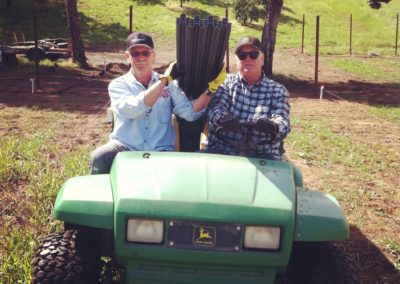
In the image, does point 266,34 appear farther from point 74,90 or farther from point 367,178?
point 367,178

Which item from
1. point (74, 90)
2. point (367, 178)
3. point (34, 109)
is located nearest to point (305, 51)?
point (74, 90)

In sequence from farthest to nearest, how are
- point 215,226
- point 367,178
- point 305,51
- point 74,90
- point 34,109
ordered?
point 305,51 → point 74,90 → point 34,109 → point 367,178 → point 215,226

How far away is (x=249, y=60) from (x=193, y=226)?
Result: 67.1 inches

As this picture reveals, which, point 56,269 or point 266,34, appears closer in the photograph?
point 56,269

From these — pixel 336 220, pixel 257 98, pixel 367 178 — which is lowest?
pixel 367 178

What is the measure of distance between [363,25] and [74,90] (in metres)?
30.9

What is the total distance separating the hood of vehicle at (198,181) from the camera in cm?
246

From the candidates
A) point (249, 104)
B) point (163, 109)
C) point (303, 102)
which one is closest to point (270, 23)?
point (303, 102)

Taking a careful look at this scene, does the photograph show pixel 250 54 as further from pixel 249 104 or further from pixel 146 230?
pixel 146 230

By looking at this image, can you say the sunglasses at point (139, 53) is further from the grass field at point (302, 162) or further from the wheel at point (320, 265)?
the wheel at point (320, 265)

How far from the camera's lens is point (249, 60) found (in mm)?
3760

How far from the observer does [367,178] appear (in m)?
6.08

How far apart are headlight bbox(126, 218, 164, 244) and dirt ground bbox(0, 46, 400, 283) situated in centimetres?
182

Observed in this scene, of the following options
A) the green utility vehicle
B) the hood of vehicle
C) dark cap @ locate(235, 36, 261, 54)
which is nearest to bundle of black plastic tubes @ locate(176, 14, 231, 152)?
dark cap @ locate(235, 36, 261, 54)
